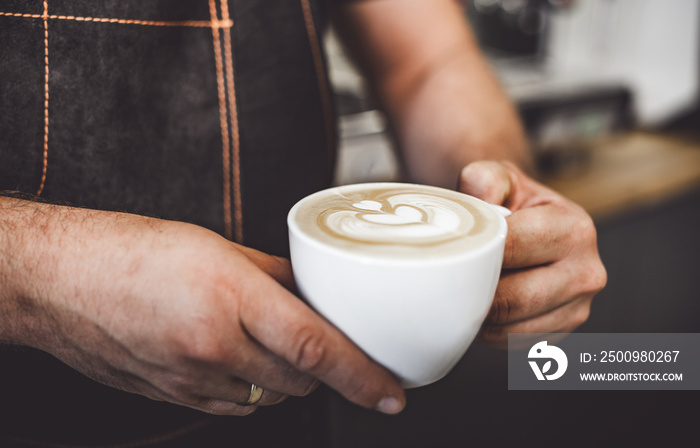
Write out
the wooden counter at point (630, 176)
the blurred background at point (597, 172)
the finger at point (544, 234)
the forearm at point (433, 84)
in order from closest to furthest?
1. the finger at point (544, 234)
2. the forearm at point (433, 84)
3. the blurred background at point (597, 172)
4. the wooden counter at point (630, 176)

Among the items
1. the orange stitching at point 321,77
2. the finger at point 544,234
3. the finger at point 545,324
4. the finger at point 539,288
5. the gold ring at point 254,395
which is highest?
the orange stitching at point 321,77

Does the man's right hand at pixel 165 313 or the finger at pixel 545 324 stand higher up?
the man's right hand at pixel 165 313

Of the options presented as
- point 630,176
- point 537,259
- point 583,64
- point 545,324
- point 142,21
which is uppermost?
point 142,21

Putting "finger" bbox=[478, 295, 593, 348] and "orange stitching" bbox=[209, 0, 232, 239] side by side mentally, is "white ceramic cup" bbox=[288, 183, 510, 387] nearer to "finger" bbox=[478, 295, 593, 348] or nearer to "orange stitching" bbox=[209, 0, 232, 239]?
"finger" bbox=[478, 295, 593, 348]

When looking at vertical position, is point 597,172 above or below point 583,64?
below

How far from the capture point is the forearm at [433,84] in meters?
0.91

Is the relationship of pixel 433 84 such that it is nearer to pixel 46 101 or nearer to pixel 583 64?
pixel 46 101

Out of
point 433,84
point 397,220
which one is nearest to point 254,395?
point 397,220

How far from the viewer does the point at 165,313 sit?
42 centimetres

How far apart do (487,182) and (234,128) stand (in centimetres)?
35

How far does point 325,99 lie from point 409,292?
49cm

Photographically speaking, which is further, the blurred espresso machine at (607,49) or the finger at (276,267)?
the blurred espresso machine at (607,49)

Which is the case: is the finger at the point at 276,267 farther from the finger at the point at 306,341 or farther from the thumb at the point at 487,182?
the thumb at the point at 487,182

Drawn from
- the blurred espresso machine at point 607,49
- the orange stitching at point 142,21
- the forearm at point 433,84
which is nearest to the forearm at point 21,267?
the orange stitching at point 142,21
